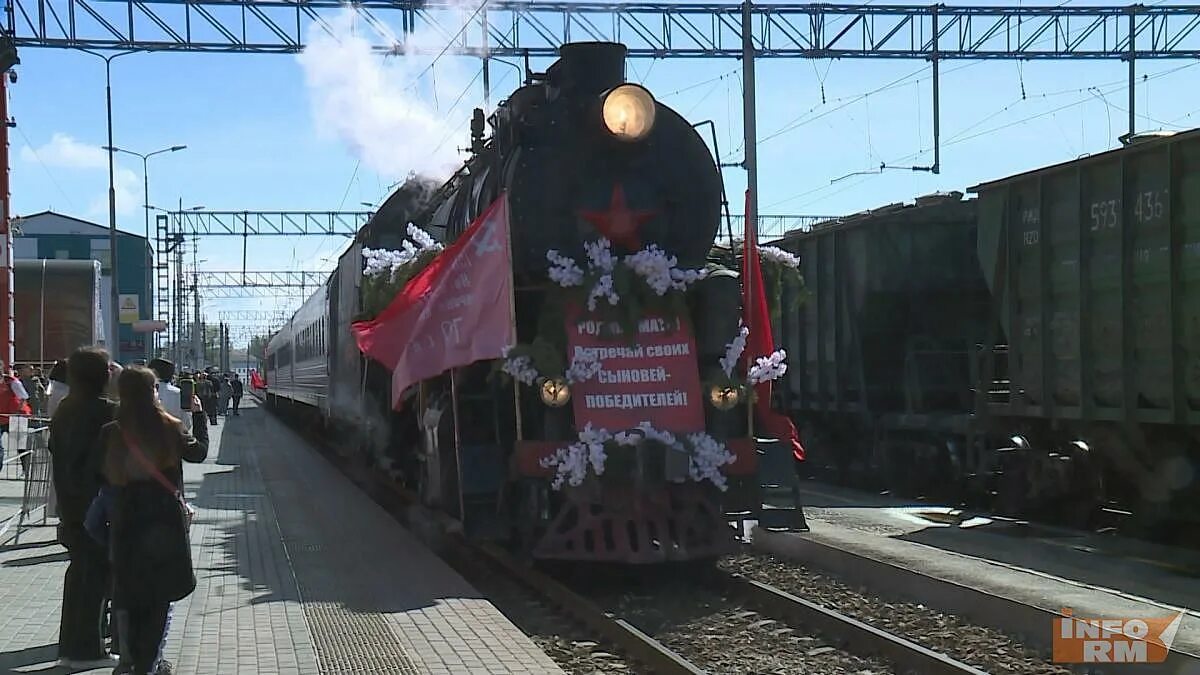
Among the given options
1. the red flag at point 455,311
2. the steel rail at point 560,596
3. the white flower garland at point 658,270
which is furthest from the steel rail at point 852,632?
the red flag at point 455,311

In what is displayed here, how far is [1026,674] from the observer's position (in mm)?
6562

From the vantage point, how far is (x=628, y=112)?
936 centimetres

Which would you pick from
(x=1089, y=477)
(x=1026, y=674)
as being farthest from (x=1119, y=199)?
(x=1026, y=674)

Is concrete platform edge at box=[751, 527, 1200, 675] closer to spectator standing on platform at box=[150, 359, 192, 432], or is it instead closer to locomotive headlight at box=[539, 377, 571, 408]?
locomotive headlight at box=[539, 377, 571, 408]

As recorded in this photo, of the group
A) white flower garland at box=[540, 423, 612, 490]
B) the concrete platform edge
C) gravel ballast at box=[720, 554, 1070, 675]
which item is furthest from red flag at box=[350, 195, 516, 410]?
the concrete platform edge

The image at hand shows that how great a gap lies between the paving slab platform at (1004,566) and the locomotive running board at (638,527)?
4.25 ft

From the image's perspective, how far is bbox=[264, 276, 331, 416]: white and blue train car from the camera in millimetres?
18656

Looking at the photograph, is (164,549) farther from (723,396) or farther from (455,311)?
(723,396)

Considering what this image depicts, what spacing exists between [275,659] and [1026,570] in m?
5.56

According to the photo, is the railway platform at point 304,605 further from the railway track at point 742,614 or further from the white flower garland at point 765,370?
the white flower garland at point 765,370

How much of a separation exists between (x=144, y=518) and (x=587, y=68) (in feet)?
17.8

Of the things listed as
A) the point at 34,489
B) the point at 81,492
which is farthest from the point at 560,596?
the point at 34,489

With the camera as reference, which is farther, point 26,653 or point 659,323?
point 659,323

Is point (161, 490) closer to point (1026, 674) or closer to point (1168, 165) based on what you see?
point (1026, 674)
